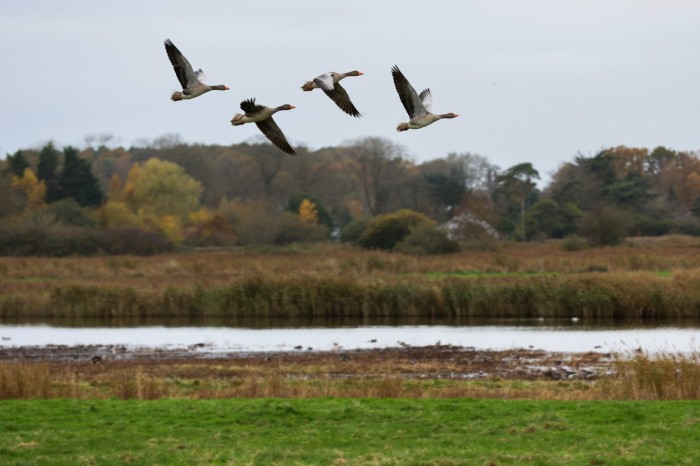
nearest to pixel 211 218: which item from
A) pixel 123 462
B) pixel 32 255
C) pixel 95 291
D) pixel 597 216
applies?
pixel 32 255

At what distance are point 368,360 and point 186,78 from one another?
18633mm

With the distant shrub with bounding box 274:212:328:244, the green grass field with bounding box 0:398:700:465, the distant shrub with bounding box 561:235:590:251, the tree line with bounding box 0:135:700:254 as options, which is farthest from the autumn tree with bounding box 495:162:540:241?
the green grass field with bounding box 0:398:700:465

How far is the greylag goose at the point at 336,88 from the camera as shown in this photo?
10.8 metres

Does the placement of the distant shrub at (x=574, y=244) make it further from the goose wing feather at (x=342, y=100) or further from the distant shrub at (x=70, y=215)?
the goose wing feather at (x=342, y=100)

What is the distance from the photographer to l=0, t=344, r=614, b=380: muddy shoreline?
87.2 ft

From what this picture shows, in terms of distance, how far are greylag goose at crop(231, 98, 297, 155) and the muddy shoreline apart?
13.9 meters

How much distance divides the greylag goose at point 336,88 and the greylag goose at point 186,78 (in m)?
1.01

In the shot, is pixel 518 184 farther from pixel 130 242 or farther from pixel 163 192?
pixel 130 242

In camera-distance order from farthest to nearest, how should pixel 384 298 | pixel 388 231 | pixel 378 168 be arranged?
pixel 378 168 → pixel 388 231 → pixel 384 298

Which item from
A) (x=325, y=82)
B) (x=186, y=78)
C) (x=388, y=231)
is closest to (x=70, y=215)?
(x=388, y=231)

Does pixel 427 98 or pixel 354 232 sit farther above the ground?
pixel 354 232

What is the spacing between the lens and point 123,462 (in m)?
14.3

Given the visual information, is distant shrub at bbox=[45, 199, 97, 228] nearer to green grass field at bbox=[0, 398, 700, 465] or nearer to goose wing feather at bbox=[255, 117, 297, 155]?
green grass field at bbox=[0, 398, 700, 465]

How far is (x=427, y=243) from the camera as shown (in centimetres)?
6562
